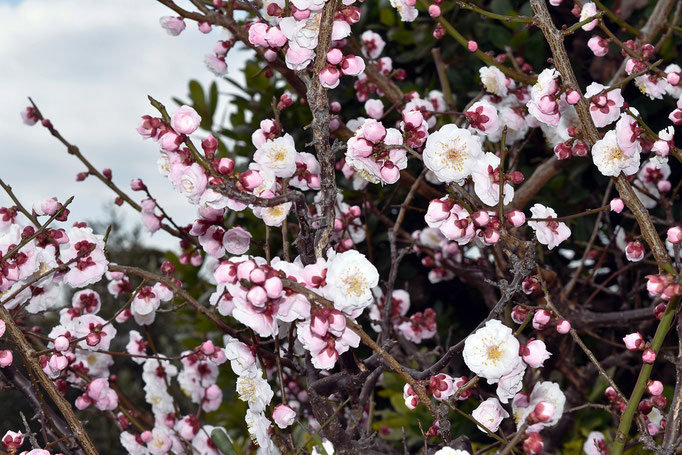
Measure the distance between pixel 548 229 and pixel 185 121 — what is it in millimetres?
741

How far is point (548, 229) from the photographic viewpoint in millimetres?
1386

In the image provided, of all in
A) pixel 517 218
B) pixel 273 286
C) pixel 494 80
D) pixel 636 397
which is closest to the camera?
pixel 273 286

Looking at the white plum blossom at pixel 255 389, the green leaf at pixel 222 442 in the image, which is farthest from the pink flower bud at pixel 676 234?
the green leaf at pixel 222 442

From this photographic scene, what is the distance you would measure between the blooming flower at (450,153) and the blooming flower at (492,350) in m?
0.31

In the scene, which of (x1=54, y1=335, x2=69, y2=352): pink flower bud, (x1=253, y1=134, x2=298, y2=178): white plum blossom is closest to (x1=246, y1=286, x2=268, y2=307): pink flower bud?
(x1=253, y1=134, x2=298, y2=178): white plum blossom

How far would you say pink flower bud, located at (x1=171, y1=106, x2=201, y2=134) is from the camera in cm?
111

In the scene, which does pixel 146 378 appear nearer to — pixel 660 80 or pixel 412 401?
pixel 412 401

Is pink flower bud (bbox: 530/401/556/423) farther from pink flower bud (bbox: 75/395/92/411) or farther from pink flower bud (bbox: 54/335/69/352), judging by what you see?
pink flower bud (bbox: 75/395/92/411)

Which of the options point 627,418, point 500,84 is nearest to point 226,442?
point 627,418

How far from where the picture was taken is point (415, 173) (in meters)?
2.46

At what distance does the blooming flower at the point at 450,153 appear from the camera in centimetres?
129

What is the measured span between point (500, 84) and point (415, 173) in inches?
26.1

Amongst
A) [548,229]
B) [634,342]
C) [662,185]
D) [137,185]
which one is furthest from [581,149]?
[137,185]

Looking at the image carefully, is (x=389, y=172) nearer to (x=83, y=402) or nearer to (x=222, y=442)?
(x=222, y=442)
